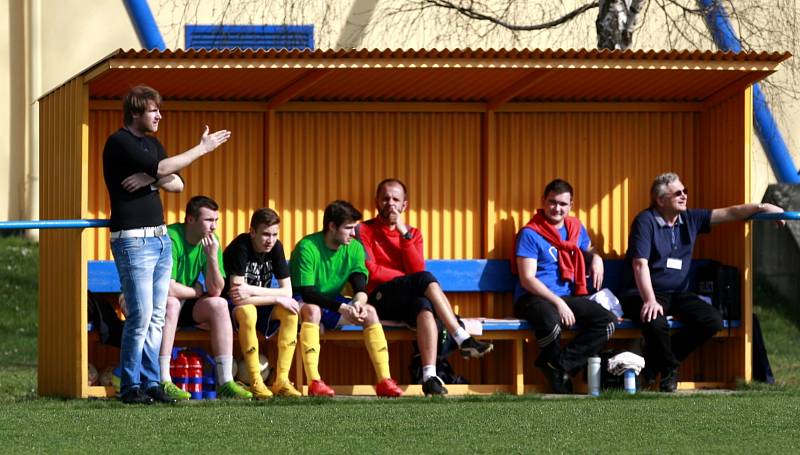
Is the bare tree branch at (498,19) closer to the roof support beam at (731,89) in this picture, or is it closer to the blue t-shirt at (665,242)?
the roof support beam at (731,89)

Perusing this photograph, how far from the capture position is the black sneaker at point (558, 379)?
1194 centimetres

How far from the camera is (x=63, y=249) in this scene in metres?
11.6

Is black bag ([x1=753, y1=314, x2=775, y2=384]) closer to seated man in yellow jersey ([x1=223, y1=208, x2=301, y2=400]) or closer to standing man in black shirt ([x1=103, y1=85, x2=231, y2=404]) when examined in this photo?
seated man in yellow jersey ([x1=223, y1=208, x2=301, y2=400])

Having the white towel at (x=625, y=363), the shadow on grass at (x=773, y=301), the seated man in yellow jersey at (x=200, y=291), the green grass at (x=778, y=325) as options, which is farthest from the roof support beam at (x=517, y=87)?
the shadow on grass at (x=773, y=301)

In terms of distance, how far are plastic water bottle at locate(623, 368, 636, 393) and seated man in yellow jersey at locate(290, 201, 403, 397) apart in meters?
1.47

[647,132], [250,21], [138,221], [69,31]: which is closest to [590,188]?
[647,132]

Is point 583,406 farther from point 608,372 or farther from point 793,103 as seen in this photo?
point 793,103

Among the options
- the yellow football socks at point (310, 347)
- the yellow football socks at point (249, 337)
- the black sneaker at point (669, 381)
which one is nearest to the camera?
the yellow football socks at point (249, 337)

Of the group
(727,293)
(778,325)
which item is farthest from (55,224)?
(778,325)

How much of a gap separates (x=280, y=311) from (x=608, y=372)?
2189 mm

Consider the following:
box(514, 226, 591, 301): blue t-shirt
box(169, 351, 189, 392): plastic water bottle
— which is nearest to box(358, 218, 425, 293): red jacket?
box(514, 226, 591, 301): blue t-shirt

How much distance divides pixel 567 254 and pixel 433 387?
58.9 inches

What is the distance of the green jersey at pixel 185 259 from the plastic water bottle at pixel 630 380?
8.59 ft

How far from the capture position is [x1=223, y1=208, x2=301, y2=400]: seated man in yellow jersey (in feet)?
37.0
